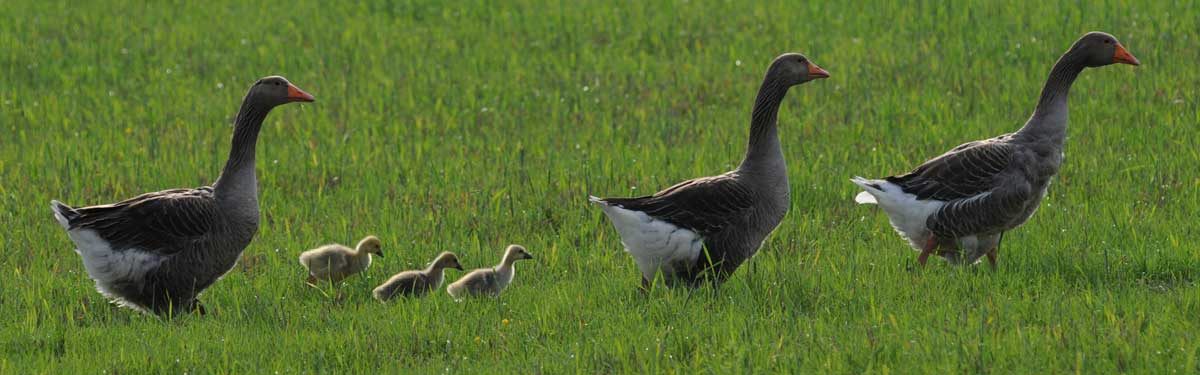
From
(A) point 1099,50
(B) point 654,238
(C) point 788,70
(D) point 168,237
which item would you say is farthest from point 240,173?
(A) point 1099,50

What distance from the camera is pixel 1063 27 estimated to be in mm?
17500

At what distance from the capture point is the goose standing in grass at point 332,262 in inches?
371

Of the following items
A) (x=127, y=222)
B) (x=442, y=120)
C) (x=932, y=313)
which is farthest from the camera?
(x=442, y=120)

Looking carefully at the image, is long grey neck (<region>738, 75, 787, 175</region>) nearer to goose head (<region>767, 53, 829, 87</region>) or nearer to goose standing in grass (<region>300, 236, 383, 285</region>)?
goose head (<region>767, 53, 829, 87</region>)

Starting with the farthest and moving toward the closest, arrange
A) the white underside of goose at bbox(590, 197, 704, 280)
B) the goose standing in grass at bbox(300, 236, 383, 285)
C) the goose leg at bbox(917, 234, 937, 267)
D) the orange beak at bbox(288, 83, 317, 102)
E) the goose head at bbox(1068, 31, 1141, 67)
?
the goose head at bbox(1068, 31, 1141, 67), the goose standing in grass at bbox(300, 236, 383, 285), the goose leg at bbox(917, 234, 937, 267), the orange beak at bbox(288, 83, 317, 102), the white underside of goose at bbox(590, 197, 704, 280)

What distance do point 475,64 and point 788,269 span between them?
9276 mm

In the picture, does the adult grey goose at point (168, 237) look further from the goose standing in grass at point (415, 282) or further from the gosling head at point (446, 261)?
the gosling head at point (446, 261)

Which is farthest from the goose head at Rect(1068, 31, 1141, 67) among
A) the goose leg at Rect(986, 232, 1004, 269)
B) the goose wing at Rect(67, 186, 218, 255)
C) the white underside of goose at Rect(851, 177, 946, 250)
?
the goose wing at Rect(67, 186, 218, 255)

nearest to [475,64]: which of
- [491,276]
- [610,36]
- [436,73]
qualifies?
[436,73]

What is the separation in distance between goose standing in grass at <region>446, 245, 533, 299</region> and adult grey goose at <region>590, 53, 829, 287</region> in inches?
38.8

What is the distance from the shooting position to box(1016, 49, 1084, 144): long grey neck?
9.36 meters

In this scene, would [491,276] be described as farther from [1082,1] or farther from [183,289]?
[1082,1]

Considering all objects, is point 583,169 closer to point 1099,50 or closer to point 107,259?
point 1099,50

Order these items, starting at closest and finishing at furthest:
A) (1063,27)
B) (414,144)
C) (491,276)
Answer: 1. (491,276)
2. (414,144)
3. (1063,27)
